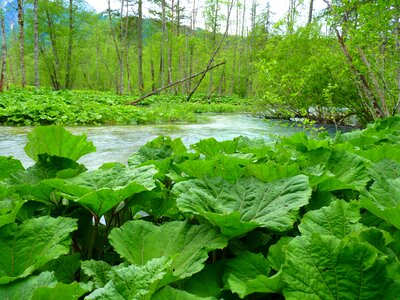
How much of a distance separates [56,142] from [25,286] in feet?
2.02

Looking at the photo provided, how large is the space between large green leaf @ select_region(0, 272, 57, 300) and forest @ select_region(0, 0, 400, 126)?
184 inches

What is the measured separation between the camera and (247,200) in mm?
782

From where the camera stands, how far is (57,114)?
26.2 feet

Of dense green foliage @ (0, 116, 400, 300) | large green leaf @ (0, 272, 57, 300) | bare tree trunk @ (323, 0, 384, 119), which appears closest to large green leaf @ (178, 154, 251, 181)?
dense green foliage @ (0, 116, 400, 300)

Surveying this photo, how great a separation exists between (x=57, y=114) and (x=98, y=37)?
27.1m

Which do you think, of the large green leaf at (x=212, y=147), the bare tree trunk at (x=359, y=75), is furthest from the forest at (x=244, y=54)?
the large green leaf at (x=212, y=147)

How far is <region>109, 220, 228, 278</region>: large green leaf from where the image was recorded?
0.64 m

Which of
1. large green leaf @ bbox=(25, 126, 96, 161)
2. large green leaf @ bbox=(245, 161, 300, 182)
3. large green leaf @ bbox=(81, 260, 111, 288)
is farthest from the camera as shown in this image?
large green leaf @ bbox=(25, 126, 96, 161)

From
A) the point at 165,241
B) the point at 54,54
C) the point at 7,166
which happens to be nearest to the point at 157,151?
the point at 7,166

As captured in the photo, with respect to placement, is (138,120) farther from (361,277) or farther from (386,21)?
(361,277)

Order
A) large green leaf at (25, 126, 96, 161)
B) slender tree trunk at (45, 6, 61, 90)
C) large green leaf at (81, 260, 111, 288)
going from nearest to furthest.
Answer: large green leaf at (81, 260, 111, 288) < large green leaf at (25, 126, 96, 161) < slender tree trunk at (45, 6, 61, 90)

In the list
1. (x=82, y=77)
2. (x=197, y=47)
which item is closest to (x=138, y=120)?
(x=197, y=47)

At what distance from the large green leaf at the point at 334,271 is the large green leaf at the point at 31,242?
15.6 inches

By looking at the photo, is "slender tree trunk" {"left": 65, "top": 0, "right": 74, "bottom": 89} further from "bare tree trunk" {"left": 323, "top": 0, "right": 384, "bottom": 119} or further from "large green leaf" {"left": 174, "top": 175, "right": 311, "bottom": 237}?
"large green leaf" {"left": 174, "top": 175, "right": 311, "bottom": 237}
